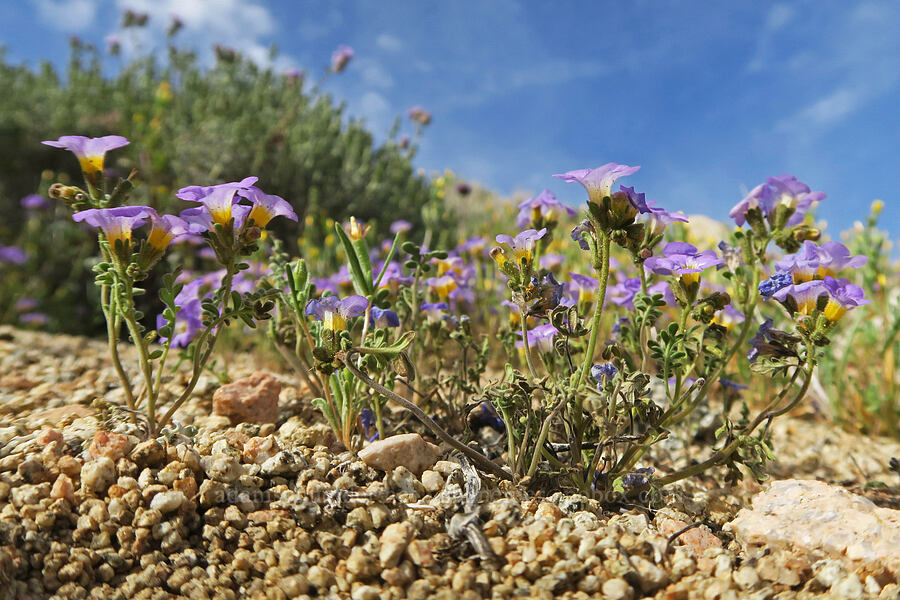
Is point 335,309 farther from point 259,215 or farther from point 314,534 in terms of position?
point 314,534

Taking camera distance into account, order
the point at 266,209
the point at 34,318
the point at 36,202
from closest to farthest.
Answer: the point at 266,209 < the point at 34,318 < the point at 36,202

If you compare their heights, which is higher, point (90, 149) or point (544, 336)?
point (90, 149)

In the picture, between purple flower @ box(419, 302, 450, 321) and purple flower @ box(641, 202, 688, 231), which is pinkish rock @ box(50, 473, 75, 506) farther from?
purple flower @ box(641, 202, 688, 231)

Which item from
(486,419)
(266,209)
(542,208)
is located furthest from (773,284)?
(266,209)

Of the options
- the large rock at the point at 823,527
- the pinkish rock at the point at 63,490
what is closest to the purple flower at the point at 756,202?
the large rock at the point at 823,527

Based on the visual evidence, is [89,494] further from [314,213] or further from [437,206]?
[314,213]

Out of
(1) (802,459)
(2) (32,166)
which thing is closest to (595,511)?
(1) (802,459)

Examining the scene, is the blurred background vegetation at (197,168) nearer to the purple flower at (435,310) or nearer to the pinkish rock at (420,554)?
the purple flower at (435,310)
